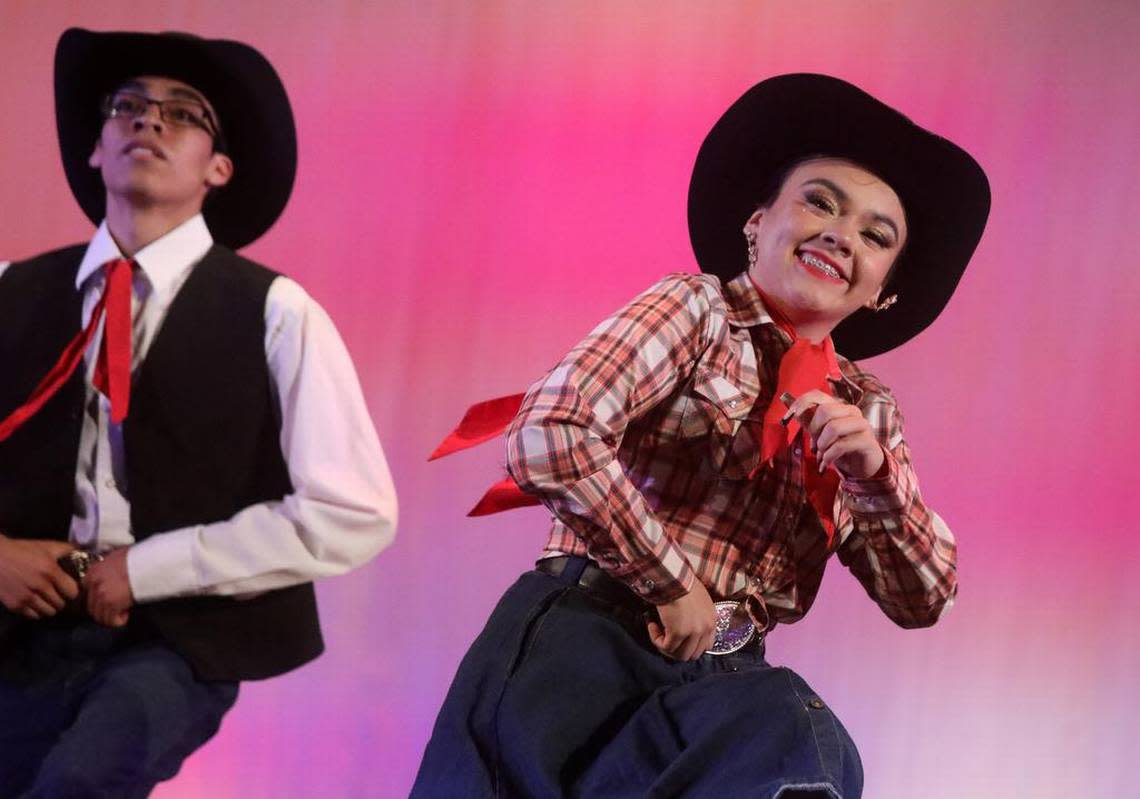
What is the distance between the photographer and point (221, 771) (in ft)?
8.29

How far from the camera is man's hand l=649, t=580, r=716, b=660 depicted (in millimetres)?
1794

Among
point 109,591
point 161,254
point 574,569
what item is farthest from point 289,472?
point 574,569

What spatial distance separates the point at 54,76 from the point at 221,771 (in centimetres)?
137

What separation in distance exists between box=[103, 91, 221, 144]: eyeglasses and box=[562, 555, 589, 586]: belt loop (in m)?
1.09

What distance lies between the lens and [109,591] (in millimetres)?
2133

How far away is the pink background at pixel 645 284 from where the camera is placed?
2.55m

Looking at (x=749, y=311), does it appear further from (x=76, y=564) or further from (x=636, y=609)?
(x=76, y=564)

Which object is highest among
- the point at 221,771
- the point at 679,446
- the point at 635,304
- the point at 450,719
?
the point at 635,304

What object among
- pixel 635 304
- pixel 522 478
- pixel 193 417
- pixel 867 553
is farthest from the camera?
pixel 193 417

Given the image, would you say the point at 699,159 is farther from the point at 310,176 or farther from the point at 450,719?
the point at 450,719

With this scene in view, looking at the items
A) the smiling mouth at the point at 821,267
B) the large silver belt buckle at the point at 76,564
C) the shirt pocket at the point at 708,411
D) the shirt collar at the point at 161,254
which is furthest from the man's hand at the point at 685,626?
the shirt collar at the point at 161,254

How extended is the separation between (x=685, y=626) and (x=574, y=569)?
198 mm

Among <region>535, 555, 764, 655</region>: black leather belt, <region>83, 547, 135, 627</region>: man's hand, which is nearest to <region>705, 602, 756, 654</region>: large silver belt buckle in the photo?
<region>535, 555, 764, 655</region>: black leather belt

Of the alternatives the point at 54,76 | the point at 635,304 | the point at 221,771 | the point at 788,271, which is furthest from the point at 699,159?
the point at 221,771
